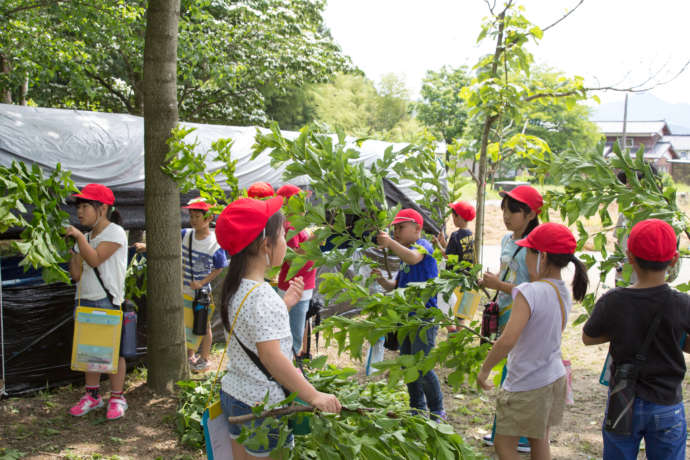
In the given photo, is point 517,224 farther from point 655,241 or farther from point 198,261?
point 198,261

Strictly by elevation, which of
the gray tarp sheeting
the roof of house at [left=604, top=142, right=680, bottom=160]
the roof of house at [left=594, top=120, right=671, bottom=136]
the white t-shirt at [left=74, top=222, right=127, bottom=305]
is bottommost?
the white t-shirt at [left=74, top=222, right=127, bottom=305]

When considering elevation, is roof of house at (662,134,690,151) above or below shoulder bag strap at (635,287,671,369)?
above

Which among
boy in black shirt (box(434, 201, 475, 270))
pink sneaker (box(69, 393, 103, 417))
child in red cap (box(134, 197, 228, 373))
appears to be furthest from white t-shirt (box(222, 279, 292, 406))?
boy in black shirt (box(434, 201, 475, 270))

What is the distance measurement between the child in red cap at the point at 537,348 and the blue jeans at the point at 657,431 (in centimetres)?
36

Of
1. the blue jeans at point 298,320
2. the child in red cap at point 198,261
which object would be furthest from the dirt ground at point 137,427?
the blue jeans at point 298,320

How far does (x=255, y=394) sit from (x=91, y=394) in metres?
2.91

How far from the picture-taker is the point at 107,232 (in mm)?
4152

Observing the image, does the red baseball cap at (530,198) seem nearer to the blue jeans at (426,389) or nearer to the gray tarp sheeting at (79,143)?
the blue jeans at (426,389)

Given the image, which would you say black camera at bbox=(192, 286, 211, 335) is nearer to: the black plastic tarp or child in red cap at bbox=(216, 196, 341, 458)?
the black plastic tarp

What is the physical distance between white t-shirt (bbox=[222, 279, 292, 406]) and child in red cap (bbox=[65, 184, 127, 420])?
2.40m

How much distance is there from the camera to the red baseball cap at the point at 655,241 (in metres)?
2.39

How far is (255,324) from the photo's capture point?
2016mm

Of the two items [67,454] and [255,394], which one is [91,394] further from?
[255,394]

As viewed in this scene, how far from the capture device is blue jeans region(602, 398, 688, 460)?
251cm
